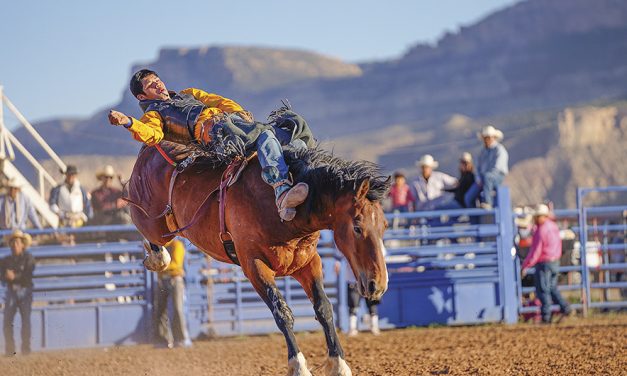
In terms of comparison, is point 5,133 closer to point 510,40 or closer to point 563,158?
point 563,158

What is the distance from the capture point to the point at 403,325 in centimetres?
1413

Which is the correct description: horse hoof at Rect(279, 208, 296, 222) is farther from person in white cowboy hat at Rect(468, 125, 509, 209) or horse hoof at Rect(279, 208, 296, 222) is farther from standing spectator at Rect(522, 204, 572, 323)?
person in white cowboy hat at Rect(468, 125, 509, 209)

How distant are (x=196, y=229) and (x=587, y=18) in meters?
117

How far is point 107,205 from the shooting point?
1412 centimetres

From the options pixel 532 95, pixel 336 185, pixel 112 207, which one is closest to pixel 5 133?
pixel 112 207

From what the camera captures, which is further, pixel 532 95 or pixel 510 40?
pixel 510 40

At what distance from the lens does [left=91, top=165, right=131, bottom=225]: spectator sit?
1409 cm

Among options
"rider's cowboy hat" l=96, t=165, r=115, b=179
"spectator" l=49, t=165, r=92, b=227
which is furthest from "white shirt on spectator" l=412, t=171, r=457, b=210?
"spectator" l=49, t=165, r=92, b=227

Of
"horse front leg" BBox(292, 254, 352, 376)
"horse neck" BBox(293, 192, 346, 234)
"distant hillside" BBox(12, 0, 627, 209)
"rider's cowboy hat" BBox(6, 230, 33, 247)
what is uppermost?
"distant hillside" BBox(12, 0, 627, 209)

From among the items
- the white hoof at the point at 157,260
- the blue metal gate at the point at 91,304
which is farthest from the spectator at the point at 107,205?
the white hoof at the point at 157,260

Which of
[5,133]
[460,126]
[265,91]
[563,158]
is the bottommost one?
[5,133]

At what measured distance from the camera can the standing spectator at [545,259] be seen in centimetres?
1374

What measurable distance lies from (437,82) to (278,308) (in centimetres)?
10692

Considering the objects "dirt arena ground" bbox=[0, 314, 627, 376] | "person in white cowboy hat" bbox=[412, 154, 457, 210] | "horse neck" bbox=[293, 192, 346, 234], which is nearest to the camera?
"horse neck" bbox=[293, 192, 346, 234]
